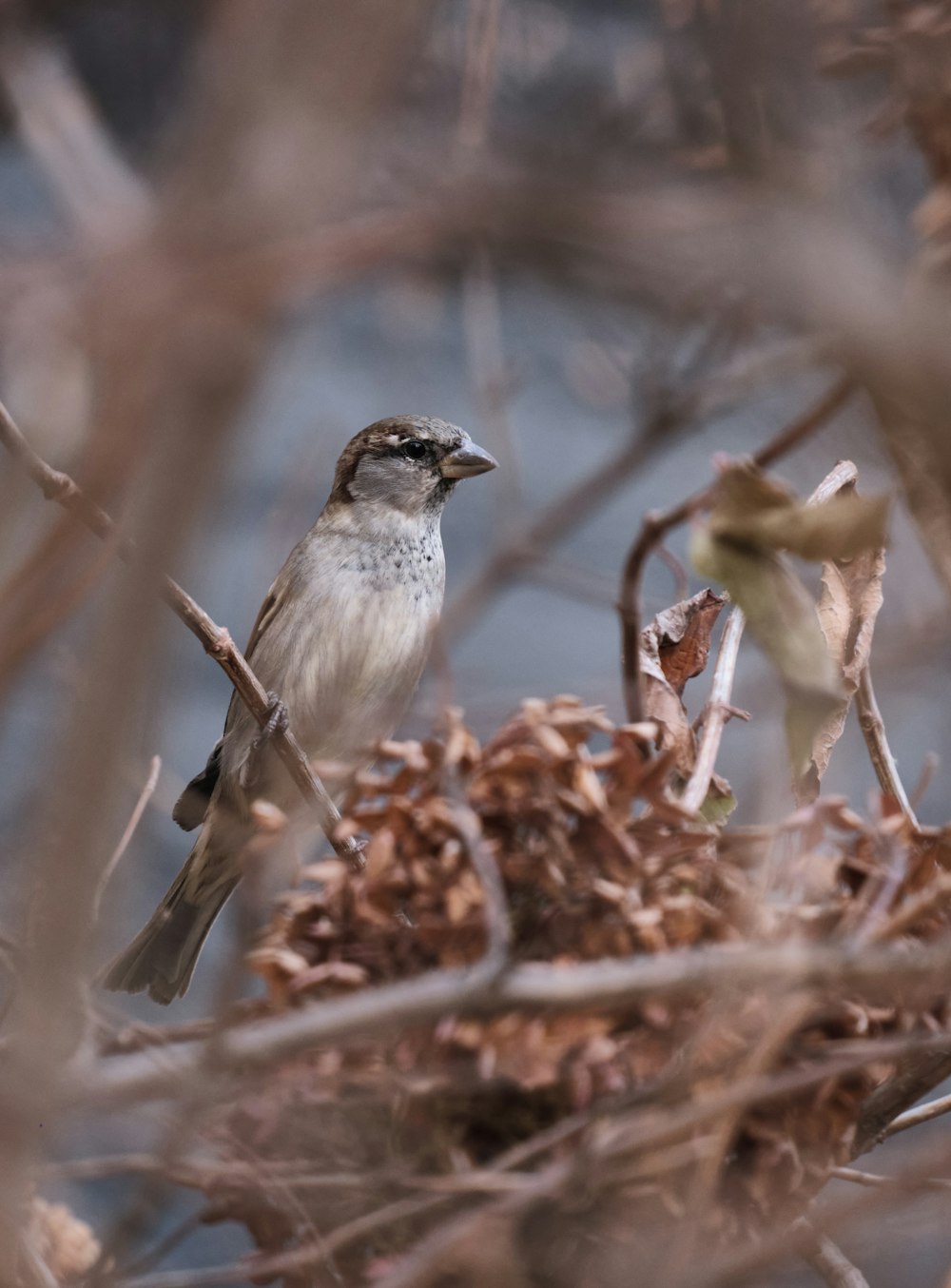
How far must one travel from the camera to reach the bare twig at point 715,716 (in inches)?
69.6

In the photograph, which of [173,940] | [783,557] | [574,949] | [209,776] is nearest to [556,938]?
[574,949]

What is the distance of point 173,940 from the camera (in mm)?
3723

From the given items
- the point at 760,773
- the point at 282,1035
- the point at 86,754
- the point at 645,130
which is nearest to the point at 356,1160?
the point at 282,1035

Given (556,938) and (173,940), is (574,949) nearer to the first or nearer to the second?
(556,938)

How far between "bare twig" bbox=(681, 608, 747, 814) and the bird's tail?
1.98 m

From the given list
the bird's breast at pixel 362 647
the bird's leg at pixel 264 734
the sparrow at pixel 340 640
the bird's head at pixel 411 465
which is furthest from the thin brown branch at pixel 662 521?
the bird's head at pixel 411 465

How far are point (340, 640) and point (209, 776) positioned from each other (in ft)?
1.81

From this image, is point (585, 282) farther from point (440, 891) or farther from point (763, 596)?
point (440, 891)

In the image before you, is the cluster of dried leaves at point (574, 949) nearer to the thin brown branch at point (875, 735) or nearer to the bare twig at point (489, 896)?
the bare twig at point (489, 896)

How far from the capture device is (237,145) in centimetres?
73

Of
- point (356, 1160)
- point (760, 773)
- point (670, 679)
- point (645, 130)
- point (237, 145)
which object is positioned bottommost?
point (356, 1160)

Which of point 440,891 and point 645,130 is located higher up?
point 645,130

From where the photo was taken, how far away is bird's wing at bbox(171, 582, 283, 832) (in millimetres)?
3652

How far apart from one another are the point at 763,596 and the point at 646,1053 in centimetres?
50
